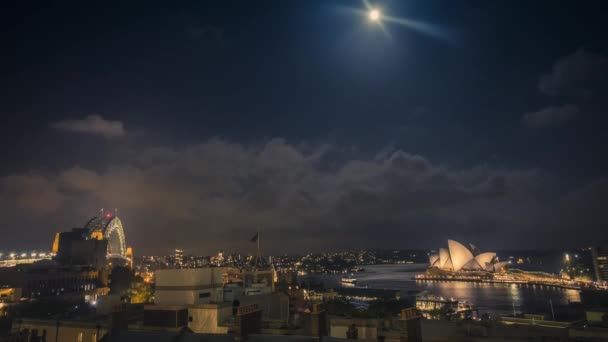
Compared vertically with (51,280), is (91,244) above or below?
above

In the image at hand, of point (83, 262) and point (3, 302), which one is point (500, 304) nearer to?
point (3, 302)

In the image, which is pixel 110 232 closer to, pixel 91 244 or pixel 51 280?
pixel 91 244

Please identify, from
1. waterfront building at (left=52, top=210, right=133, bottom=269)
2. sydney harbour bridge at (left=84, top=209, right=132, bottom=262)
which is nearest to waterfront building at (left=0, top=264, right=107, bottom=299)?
waterfront building at (left=52, top=210, right=133, bottom=269)

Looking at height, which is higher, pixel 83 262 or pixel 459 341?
pixel 83 262

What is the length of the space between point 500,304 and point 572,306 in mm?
75630

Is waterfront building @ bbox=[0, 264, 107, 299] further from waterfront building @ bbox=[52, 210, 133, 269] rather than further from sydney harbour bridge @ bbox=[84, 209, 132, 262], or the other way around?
sydney harbour bridge @ bbox=[84, 209, 132, 262]

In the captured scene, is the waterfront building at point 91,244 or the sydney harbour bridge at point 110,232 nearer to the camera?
the waterfront building at point 91,244

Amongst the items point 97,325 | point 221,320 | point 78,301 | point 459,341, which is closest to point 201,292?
point 221,320

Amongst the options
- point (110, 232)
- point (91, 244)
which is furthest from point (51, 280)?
point (110, 232)

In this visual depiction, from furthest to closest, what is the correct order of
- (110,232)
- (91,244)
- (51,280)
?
(110,232) → (91,244) → (51,280)

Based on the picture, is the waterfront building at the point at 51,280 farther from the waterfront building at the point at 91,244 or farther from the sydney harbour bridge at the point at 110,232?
the sydney harbour bridge at the point at 110,232

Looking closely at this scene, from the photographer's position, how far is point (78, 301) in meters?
88.0

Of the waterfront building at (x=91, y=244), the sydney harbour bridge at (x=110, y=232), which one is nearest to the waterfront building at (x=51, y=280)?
the waterfront building at (x=91, y=244)

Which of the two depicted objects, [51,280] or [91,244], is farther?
[91,244]
